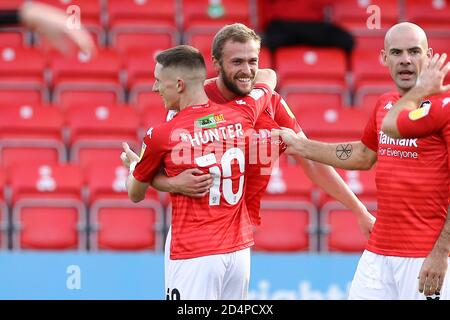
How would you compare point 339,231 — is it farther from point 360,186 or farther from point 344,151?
point 344,151

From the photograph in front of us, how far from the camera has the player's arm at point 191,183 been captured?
6.09 m

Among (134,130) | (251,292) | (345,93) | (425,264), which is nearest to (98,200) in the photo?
(134,130)

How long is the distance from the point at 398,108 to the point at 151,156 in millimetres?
1337

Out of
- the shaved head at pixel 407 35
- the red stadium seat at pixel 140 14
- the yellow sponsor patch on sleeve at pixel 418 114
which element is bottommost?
the yellow sponsor patch on sleeve at pixel 418 114

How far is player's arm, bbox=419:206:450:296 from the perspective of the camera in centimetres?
583

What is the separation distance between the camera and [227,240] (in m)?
6.19

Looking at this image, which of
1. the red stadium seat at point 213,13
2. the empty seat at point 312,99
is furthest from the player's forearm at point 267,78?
the red stadium seat at point 213,13

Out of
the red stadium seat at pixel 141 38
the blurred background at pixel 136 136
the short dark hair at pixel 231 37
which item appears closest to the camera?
the short dark hair at pixel 231 37

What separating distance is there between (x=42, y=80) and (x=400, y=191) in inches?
229

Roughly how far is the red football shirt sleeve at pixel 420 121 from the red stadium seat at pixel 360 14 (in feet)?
21.3

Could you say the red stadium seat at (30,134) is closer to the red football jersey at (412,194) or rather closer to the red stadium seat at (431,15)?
the red stadium seat at (431,15)

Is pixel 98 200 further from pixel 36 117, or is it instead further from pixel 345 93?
pixel 345 93

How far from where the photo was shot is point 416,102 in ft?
19.4

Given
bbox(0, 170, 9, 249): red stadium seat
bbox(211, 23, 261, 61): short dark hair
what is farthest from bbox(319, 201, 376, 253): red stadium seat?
bbox(211, 23, 261, 61): short dark hair
